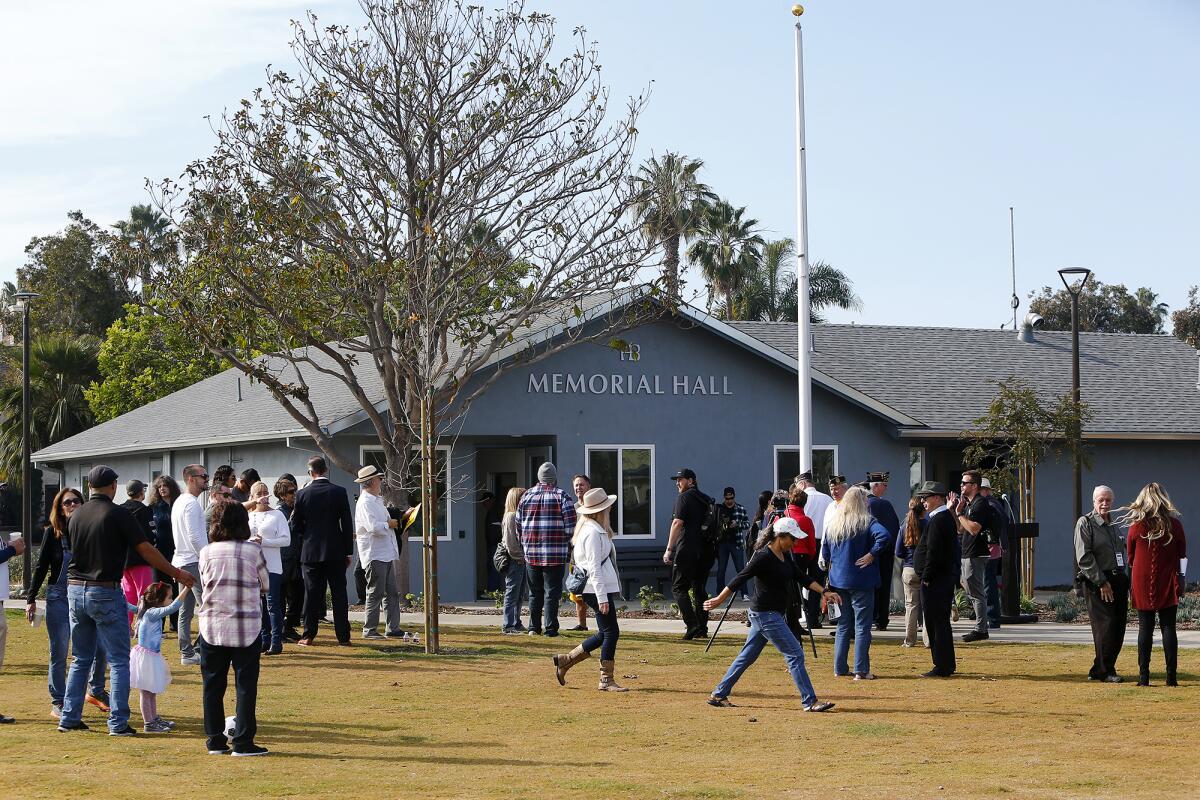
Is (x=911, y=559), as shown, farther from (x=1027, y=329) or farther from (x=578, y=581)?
(x=1027, y=329)

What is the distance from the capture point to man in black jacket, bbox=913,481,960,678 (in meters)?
13.6

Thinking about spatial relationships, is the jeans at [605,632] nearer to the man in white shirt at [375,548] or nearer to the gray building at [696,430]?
the man in white shirt at [375,548]

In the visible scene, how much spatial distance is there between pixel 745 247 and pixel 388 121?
108 feet

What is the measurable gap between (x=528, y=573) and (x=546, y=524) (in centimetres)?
102

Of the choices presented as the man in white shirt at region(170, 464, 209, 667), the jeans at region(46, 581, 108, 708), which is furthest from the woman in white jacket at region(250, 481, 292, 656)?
the jeans at region(46, 581, 108, 708)

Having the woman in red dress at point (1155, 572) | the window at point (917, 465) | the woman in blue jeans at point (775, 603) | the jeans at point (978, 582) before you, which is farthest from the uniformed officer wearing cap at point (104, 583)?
the window at point (917, 465)

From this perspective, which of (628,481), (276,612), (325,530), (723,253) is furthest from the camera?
(723,253)

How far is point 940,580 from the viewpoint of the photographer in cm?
1358

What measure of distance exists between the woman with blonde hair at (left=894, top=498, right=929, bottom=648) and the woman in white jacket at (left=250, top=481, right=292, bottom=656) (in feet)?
20.4

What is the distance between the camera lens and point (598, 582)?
12.7 metres

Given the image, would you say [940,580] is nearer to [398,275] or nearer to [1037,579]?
[398,275]

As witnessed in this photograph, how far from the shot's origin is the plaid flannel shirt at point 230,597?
370 inches

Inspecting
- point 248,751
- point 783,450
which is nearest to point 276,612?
point 248,751

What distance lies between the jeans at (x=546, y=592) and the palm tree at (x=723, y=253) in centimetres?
3411
